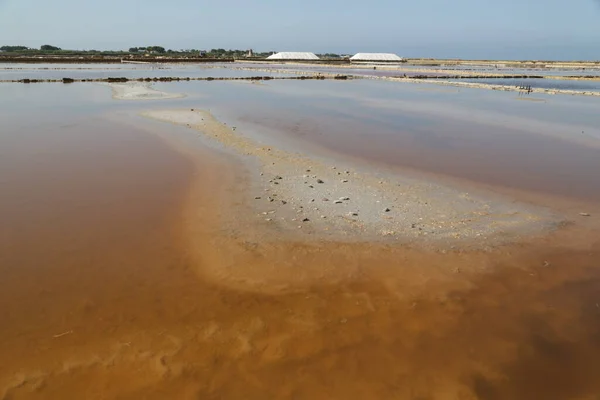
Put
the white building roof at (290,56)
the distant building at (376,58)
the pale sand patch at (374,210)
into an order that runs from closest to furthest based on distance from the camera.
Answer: the pale sand patch at (374,210)
the white building roof at (290,56)
the distant building at (376,58)

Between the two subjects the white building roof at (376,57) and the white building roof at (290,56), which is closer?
the white building roof at (290,56)

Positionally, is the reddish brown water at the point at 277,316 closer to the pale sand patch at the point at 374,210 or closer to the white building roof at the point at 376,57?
the pale sand patch at the point at 374,210

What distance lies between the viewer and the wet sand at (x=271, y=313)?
548 cm

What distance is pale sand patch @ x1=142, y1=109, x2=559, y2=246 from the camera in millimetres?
9562

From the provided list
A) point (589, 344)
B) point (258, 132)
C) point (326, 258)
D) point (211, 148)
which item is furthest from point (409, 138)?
point (589, 344)

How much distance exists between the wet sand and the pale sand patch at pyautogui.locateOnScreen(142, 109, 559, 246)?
523 mm

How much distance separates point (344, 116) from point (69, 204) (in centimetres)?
1985

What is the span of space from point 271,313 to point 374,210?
496 centimetres

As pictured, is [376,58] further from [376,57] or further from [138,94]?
[138,94]

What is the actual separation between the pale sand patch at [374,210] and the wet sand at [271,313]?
52 centimetres

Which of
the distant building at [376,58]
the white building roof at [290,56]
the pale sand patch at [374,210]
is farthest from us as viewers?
the distant building at [376,58]

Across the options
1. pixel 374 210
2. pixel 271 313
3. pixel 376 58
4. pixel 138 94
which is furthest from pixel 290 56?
pixel 271 313

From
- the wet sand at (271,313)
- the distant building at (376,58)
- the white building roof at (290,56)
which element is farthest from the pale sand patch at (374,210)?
the distant building at (376,58)

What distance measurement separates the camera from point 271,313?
22.4 feet
